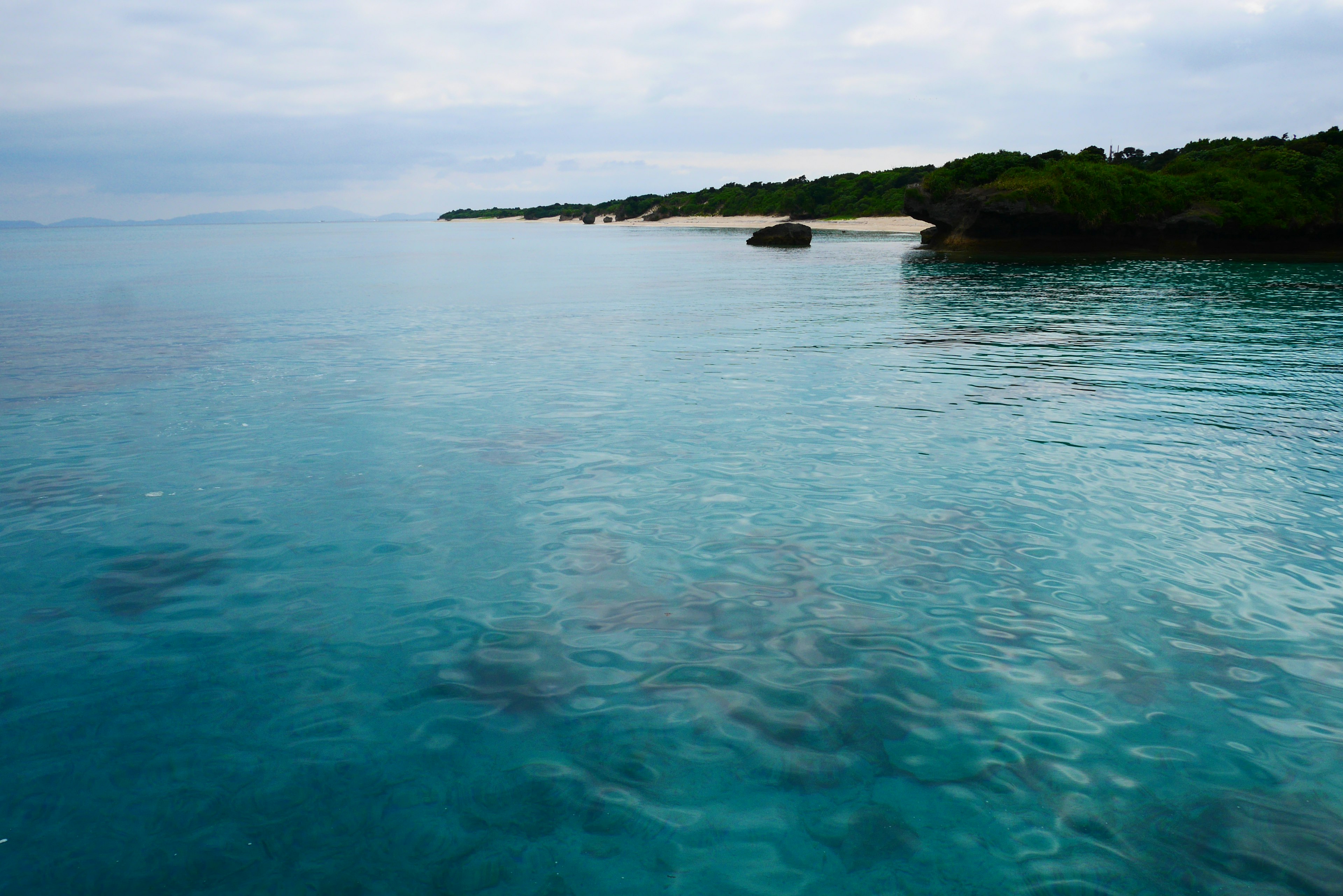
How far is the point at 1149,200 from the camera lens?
172 feet

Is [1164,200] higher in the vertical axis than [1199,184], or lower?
lower

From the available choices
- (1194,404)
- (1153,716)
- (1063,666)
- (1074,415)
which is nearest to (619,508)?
(1063,666)

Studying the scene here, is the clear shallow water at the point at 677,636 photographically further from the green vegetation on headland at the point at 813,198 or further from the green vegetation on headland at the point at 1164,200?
the green vegetation on headland at the point at 813,198

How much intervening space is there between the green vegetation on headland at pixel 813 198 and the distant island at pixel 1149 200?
51.3m

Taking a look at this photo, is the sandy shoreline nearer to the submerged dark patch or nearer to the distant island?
the distant island

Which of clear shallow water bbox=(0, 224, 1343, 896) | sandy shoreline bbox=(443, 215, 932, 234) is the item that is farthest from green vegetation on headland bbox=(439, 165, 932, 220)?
clear shallow water bbox=(0, 224, 1343, 896)

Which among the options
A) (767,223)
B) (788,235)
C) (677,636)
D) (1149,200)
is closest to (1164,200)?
(1149,200)

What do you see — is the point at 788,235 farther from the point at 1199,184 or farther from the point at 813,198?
the point at 813,198

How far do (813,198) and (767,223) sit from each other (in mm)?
9422

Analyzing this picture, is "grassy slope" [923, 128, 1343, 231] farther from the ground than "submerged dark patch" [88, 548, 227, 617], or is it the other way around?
"grassy slope" [923, 128, 1343, 231]

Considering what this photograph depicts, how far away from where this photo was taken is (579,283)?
42.8 m

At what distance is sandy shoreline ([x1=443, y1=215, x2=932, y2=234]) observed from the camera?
105 meters

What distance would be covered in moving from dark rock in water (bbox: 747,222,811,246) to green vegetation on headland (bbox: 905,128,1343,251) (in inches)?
583

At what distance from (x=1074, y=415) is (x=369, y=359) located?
1607 centimetres
